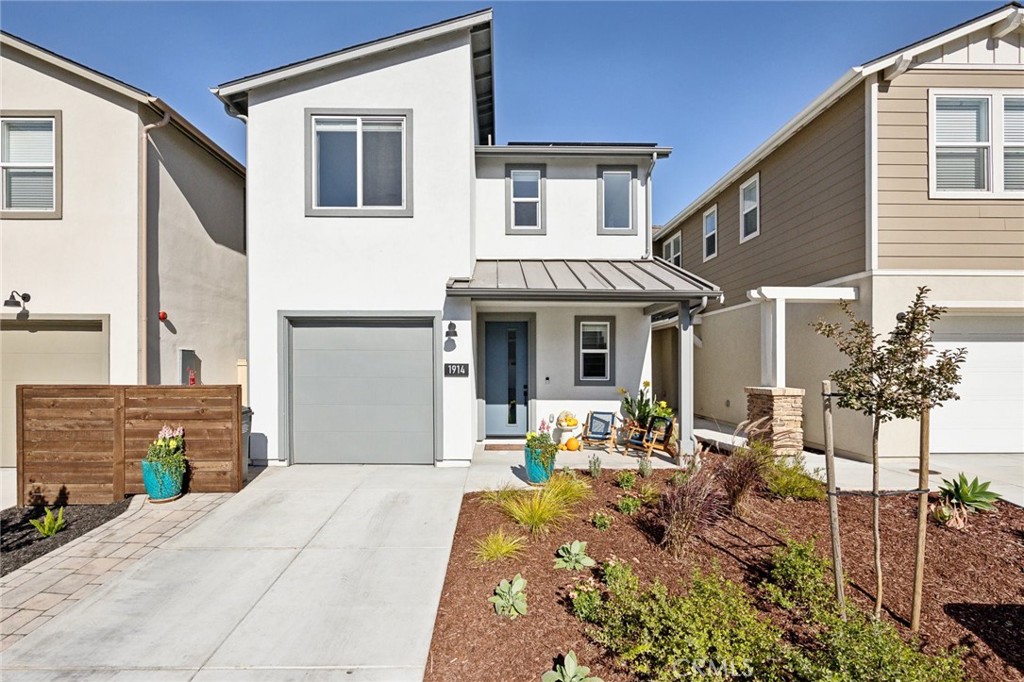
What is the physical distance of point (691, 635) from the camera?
2.93 meters

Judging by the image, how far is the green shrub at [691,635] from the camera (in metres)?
2.80

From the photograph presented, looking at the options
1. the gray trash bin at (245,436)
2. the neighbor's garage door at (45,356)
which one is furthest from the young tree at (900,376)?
the neighbor's garage door at (45,356)

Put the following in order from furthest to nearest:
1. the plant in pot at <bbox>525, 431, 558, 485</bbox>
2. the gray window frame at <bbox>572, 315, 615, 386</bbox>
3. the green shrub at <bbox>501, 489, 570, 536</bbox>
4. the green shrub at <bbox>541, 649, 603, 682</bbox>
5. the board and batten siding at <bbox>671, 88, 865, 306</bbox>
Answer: the gray window frame at <bbox>572, 315, 615, 386</bbox>, the board and batten siding at <bbox>671, 88, 865, 306</bbox>, the plant in pot at <bbox>525, 431, 558, 485</bbox>, the green shrub at <bbox>501, 489, 570, 536</bbox>, the green shrub at <bbox>541, 649, 603, 682</bbox>

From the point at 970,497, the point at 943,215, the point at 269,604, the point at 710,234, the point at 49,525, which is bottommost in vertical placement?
the point at 269,604

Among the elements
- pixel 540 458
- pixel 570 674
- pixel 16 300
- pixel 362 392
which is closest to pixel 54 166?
pixel 16 300

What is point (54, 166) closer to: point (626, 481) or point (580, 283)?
point (580, 283)

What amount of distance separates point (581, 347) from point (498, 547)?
18.1 ft

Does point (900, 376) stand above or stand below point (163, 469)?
above

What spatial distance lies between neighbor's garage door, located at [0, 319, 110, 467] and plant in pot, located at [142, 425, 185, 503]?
2625 millimetres

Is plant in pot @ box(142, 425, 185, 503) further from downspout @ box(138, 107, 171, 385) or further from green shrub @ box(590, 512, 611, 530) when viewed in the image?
green shrub @ box(590, 512, 611, 530)

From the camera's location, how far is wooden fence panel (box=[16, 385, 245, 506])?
591cm

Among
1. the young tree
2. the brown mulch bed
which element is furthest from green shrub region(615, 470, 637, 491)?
the young tree

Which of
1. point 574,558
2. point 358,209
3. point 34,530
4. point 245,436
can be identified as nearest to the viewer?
point 574,558

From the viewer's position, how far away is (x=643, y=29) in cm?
966
